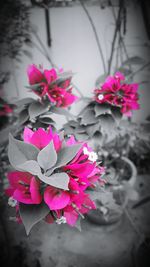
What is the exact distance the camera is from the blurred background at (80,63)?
121cm

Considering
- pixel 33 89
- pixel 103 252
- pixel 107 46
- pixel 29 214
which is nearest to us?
pixel 29 214

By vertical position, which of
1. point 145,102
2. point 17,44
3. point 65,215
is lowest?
point 145,102

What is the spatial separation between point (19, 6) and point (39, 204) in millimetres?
1257

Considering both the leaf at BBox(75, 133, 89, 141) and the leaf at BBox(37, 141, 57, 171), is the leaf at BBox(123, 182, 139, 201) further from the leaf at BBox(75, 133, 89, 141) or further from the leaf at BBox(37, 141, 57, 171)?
the leaf at BBox(37, 141, 57, 171)

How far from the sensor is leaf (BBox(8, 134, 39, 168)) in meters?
0.46

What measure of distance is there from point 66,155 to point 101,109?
356 mm

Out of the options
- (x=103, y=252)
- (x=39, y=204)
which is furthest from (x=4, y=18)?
(x=103, y=252)

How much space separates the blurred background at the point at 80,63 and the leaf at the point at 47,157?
2.50 feet

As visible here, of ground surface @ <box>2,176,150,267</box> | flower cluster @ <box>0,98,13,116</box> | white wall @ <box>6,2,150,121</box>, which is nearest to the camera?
flower cluster @ <box>0,98,13,116</box>

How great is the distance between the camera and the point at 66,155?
19.2 inches

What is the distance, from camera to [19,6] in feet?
4.27

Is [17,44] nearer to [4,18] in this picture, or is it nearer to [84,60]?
[4,18]

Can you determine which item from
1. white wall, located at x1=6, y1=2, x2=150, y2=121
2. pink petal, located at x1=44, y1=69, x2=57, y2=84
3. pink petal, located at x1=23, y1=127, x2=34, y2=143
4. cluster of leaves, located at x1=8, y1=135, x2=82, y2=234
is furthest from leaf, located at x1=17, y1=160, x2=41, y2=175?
white wall, located at x1=6, y1=2, x2=150, y2=121

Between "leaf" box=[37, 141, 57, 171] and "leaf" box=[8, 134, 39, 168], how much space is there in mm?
30
